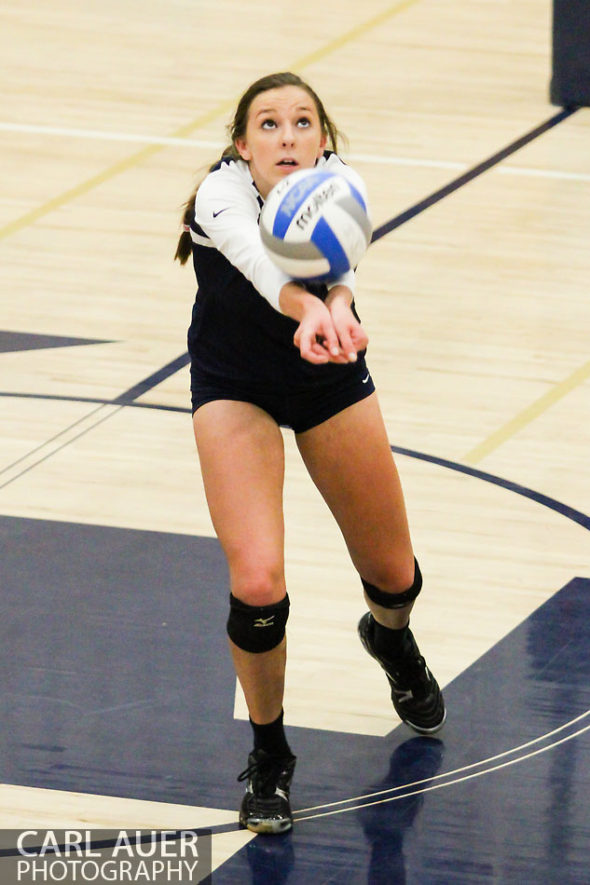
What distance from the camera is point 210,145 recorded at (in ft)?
37.8

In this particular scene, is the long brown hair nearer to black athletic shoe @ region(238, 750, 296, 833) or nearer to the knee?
the knee

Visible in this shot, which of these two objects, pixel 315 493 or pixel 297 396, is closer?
pixel 297 396

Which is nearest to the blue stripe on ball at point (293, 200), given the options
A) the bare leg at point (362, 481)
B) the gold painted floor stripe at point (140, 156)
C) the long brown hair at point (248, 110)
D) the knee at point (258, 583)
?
the long brown hair at point (248, 110)

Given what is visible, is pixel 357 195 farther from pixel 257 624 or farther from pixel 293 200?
pixel 257 624

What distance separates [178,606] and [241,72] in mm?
7738

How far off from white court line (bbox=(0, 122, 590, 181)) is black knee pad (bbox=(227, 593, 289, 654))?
6.78 metres

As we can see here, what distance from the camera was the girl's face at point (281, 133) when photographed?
458 centimetres

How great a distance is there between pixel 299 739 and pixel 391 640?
0.41 m

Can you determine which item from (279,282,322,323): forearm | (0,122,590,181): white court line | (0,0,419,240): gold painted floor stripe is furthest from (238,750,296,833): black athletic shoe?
(0,122,590,181): white court line

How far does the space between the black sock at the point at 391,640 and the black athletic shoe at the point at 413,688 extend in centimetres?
2

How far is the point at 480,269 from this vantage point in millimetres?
9430

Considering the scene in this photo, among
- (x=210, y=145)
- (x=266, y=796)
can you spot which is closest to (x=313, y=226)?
(x=266, y=796)

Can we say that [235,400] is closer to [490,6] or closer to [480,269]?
[480,269]

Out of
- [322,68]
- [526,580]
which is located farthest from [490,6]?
[526,580]
